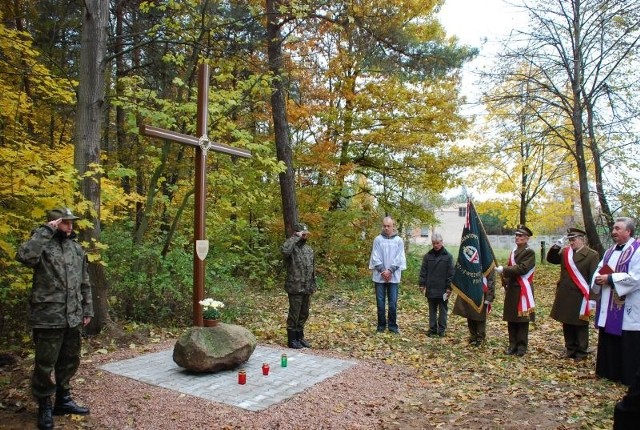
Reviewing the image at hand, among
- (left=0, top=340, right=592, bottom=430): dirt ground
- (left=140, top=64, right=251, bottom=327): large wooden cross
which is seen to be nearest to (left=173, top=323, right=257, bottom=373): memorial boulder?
(left=140, top=64, right=251, bottom=327): large wooden cross

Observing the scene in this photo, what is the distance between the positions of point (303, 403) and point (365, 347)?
9.69ft

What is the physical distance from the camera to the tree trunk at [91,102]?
7.18 metres

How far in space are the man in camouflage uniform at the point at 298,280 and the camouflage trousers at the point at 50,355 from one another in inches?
134

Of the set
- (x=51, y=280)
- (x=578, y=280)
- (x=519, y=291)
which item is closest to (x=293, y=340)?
(x=519, y=291)

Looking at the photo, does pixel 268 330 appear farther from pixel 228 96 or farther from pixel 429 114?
pixel 429 114

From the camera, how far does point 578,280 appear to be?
293 inches

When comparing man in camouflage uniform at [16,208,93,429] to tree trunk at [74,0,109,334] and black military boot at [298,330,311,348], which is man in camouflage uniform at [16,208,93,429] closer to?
tree trunk at [74,0,109,334]

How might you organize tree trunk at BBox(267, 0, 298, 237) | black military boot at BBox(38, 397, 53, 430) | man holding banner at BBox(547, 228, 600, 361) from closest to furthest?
black military boot at BBox(38, 397, 53, 430) → man holding banner at BBox(547, 228, 600, 361) → tree trunk at BBox(267, 0, 298, 237)

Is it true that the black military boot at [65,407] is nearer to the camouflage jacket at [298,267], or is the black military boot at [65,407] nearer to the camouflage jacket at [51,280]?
the camouflage jacket at [51,280]

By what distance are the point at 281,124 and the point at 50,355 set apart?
9.25 metres

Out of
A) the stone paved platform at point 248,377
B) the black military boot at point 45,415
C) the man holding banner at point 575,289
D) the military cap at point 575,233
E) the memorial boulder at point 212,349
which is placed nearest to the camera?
the black military boot at point 45,415

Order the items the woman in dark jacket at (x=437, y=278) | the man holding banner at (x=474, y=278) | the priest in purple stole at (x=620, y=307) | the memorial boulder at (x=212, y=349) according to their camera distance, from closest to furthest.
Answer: the memorial boulder at (x=212, y=349)
the priest in purple stole at (x=620, y=307)
the man holding banner at (x=474, y=278)
the woman in dark jacket at (x=437, y=278)

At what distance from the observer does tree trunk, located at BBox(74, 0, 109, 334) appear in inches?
283

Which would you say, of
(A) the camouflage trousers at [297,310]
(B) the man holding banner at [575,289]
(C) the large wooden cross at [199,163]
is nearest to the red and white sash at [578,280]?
(B) the man holding banner at [575,289]
